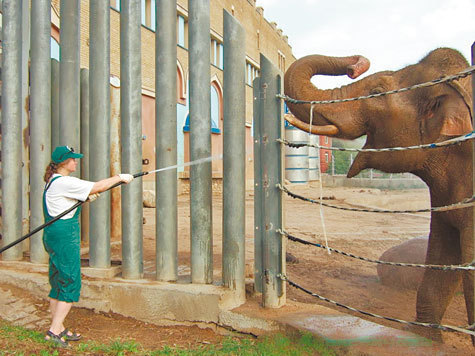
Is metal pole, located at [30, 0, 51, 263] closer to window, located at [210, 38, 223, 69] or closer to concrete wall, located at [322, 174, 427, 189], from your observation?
window, located at [210, 38, 223, 69]

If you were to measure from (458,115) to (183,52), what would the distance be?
17.4 m

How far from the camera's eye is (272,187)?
320 cm

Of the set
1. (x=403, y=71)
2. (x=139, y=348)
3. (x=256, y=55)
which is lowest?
(x=139, y=348)

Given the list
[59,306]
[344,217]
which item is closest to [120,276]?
[59,306]

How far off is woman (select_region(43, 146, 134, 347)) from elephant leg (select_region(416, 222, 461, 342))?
2.52m

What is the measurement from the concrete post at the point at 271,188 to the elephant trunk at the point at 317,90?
0.53 m

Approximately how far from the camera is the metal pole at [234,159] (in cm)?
338

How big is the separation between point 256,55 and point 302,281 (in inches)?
1062

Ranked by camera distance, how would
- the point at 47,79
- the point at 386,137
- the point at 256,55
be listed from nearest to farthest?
1. the point at 386,137
2. the point at 47,79
3. the point at 256,55

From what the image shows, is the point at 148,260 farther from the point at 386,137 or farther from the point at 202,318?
the point at 386,137

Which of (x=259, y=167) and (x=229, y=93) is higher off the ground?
(x=229, y=93)

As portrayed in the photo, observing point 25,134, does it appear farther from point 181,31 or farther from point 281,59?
point 281,59

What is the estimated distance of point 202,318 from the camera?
334cm

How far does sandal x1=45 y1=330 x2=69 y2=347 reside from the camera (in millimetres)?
3016
